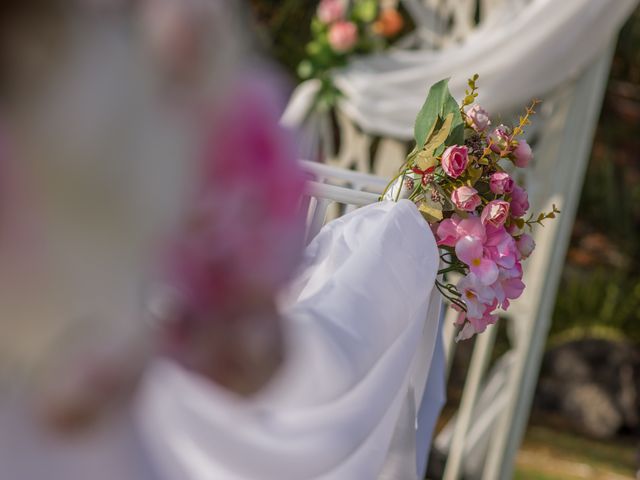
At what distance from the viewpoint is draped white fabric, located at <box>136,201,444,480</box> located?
0.65 metres

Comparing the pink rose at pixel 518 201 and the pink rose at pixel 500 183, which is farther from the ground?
the pink rose at pixel 500 183

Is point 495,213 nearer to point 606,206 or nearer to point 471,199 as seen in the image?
point 471,199

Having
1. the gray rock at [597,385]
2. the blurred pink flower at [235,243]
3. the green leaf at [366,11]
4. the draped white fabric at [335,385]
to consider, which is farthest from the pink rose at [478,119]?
the gray rock at [597,385]

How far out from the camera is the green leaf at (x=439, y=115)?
5.92ft

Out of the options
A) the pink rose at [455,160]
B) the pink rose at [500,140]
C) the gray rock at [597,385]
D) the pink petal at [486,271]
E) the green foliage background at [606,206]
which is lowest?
the gray rock at [597,385]

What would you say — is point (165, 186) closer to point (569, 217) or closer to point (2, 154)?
point (2, 154)

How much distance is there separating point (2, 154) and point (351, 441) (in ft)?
2.82

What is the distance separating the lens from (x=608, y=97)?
7660 millimetres

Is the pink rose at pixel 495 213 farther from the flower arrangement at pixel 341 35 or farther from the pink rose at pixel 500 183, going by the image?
the flower arrangement at pixel 341 35

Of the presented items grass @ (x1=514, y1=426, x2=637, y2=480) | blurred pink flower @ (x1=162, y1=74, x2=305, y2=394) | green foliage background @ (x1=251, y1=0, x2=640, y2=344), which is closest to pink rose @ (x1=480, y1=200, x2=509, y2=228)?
blurred pink flower @ (x1=162, y1=74, x2=305, y2=394)

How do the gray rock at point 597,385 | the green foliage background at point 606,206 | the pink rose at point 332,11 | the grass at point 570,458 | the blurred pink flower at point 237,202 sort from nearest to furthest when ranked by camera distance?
the blurred pink flower at point 237,202 < the pink rose at point 332,11 < the grass at point 570,458 < the gray rock at point 597,385 < the green foliage background at point 606,206

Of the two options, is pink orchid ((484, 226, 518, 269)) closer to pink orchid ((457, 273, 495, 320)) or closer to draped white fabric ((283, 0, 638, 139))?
pink orchid ((457, 273, 495, 320))

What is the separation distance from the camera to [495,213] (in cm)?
169

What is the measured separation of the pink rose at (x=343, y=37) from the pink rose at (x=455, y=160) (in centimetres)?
273
